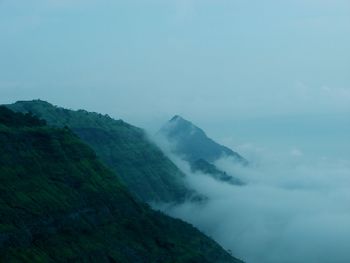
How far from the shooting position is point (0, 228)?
622ft

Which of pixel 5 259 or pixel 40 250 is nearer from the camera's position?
pixel 5 259

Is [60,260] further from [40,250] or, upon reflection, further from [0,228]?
[0,228]

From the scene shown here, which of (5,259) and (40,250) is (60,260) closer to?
(40,250)

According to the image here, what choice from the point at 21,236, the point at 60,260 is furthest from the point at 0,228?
the point at 60,260

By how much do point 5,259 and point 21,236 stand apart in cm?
1472

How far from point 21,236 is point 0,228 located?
23.0 ft

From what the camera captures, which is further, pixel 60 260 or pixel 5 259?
pixel 60 260

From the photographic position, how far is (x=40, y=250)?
644 ft

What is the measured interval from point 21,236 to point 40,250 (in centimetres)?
639

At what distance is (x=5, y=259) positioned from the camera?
180125mm

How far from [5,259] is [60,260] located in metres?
21.7

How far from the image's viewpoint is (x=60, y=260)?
199m

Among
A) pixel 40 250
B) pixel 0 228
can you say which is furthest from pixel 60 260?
pixel 0 228

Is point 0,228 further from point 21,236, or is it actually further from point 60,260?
point 60,260
